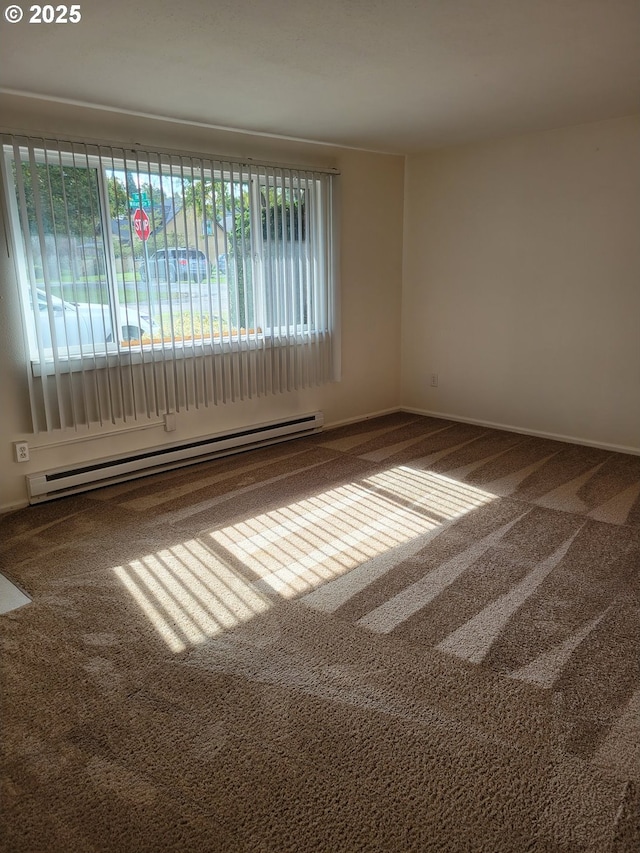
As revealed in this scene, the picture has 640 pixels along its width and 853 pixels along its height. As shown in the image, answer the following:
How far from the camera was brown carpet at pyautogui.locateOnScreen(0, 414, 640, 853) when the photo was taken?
1.66 m

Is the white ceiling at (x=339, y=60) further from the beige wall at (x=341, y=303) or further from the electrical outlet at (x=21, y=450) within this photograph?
the electrical outlet at (x=21, y=450)

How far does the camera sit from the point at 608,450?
15.5 feet

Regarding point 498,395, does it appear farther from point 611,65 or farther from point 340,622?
point 340,622

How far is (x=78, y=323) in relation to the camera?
3.73 m

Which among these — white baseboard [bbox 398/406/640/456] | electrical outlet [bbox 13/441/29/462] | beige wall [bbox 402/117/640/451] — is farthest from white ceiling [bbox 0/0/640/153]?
white baseboard [bbox 398/406/640/456]

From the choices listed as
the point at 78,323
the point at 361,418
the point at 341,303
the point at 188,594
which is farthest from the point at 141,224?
the point at 361,418

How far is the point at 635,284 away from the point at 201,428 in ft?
10.8

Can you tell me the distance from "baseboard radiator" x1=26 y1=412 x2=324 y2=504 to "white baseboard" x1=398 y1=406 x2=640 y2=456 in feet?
3.79

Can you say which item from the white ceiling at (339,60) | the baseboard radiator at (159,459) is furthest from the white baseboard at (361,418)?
the white ceiling at (339,60)

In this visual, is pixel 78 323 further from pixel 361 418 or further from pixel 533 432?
pixel 533 432

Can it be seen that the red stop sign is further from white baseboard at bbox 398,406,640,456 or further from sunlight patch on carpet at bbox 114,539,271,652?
white baseboard at bbox 398,406,640,456

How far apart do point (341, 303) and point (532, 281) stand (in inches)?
61.3

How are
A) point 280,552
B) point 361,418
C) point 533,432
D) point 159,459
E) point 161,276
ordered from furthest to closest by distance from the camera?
point 361,418, point 533,432, point 159,459, point 161,276, point 280,552

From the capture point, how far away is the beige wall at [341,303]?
140 inches
